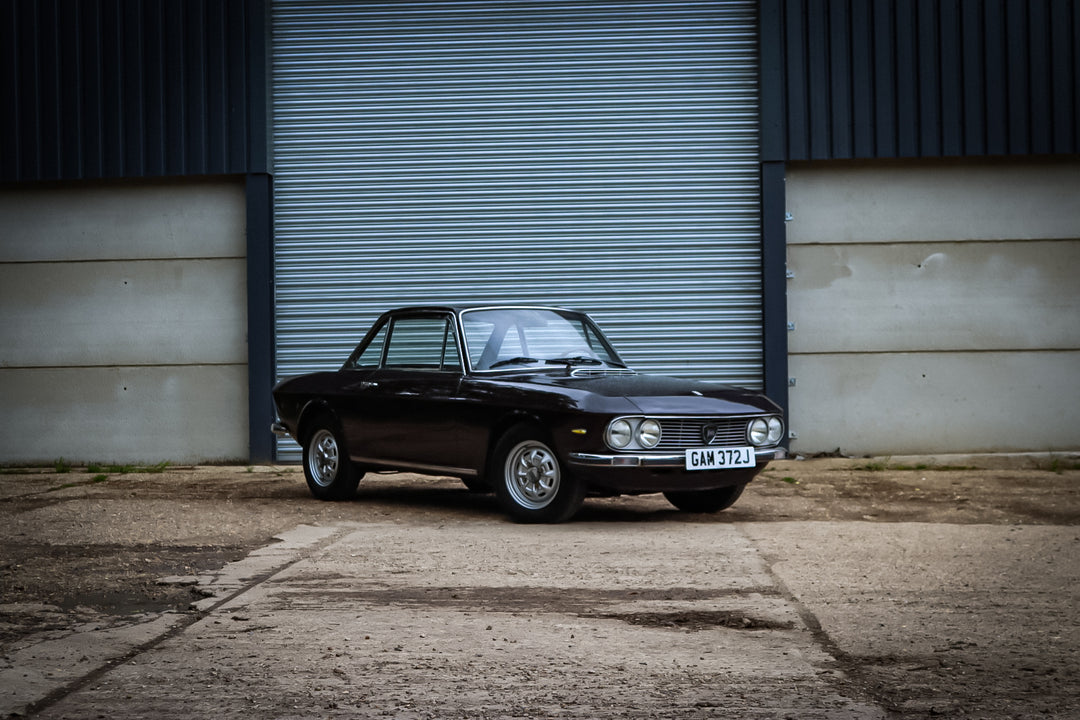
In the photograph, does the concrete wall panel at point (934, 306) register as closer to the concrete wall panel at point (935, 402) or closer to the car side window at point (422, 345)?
the concrete wall panel at point (935, 402)

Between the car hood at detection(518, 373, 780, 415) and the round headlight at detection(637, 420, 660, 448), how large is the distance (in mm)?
76

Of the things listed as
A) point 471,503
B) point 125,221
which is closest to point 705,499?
point 471,503

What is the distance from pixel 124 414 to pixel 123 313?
1.16 meters

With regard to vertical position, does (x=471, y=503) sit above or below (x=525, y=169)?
below

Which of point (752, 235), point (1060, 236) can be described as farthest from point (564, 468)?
point (1060, 236)

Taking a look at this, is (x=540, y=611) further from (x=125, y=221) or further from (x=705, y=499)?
(x=125, y=221)

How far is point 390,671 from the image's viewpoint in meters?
4.42

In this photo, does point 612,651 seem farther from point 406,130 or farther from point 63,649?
point 406,130

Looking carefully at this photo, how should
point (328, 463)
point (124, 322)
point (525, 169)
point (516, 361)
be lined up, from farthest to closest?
point (124, 322)
point (525, 169)
point (328, 463)
point (516, 361)

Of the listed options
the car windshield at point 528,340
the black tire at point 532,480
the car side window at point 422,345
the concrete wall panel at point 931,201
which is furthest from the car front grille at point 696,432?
the concrete wall panel at point 931,201

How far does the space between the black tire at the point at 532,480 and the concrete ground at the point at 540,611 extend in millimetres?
149

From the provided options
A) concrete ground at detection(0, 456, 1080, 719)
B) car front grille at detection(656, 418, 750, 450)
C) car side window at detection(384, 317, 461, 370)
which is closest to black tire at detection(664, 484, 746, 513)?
concrete ground at detection(0, 456, 1080, 719)

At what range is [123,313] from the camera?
15008mm

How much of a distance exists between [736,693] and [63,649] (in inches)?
97.4
